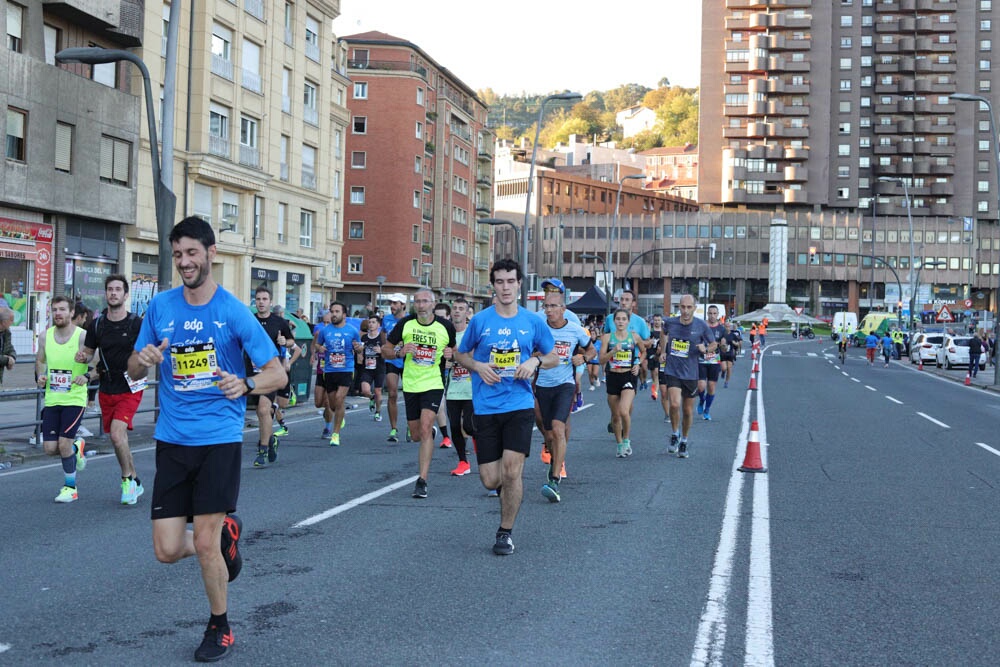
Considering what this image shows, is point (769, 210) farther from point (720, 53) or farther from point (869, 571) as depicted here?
point (869, 571)

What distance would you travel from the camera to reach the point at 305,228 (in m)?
42.9

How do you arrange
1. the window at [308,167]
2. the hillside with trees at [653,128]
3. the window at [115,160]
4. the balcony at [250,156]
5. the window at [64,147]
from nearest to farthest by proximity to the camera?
the window at [64,147]
the window at [115,160]
the balcony at [250,156]
the window at [308,167]
the hillside with trees at [653,128]

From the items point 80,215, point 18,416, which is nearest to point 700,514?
point 18,416

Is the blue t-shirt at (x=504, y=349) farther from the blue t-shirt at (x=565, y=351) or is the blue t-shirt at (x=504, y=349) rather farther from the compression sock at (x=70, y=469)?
the compression sock at (x=70, y=469)

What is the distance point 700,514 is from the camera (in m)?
8.43

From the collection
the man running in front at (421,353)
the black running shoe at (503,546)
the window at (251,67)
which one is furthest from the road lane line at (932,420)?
the window at (251,67)

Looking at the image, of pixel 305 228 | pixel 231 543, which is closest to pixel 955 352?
pixel 305 228

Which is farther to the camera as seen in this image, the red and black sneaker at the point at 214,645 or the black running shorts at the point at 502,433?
the black running shorts at the point at 502,433

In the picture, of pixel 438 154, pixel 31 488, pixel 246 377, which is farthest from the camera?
pixel 438 154

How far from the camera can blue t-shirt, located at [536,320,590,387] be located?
939 centimetres

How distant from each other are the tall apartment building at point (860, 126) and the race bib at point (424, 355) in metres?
99.7

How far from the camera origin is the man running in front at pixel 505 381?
6.88 meters

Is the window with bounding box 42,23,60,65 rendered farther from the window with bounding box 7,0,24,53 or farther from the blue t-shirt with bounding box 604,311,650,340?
the blue t-shirt with bounding box 604,311,650,340

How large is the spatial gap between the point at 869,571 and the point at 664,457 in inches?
238
